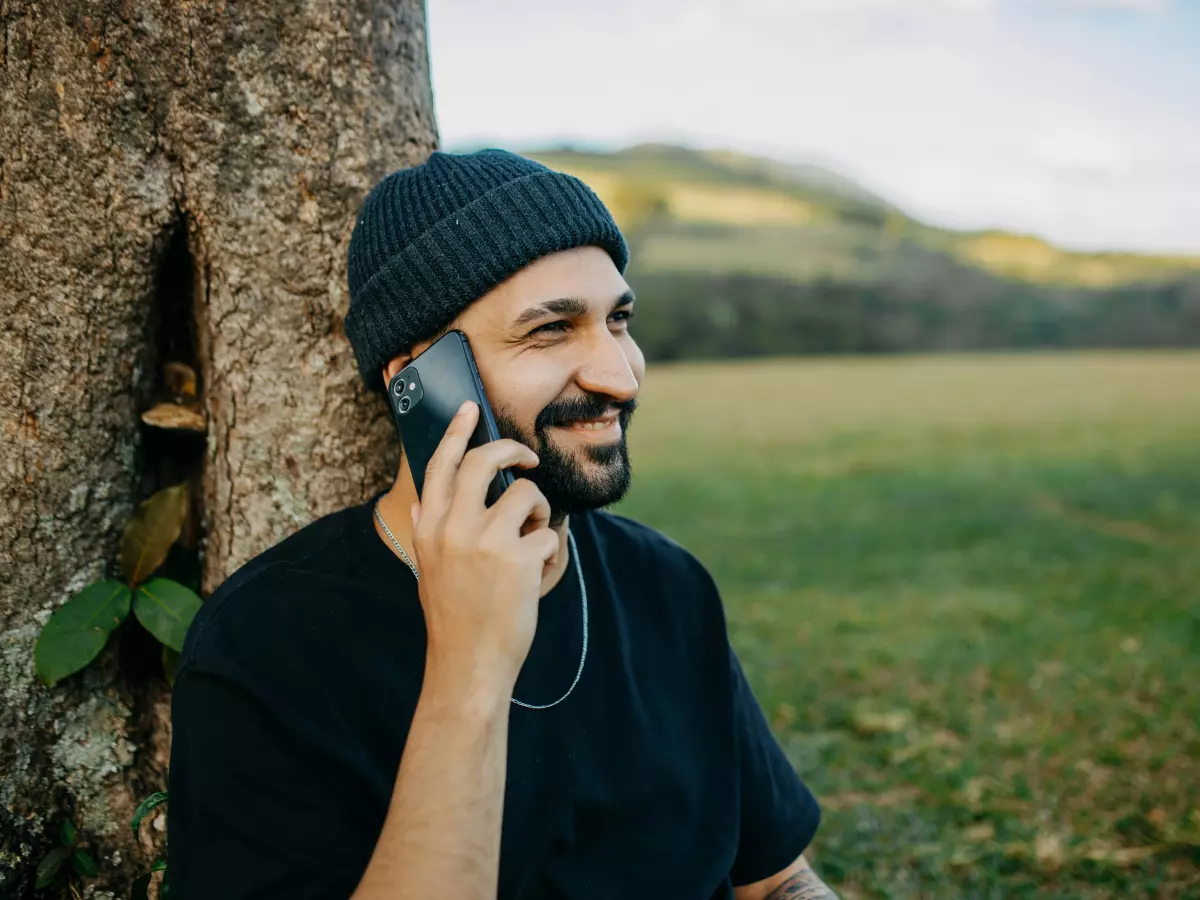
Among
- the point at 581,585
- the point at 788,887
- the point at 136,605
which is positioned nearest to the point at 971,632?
the point at 788,887

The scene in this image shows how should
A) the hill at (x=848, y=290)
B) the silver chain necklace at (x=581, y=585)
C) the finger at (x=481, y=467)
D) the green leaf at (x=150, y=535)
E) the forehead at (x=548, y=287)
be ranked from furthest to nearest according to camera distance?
the hill at (x=848, y=290) < the green leaf at (x=150, y=535) < the forehead at (x=548, y=287) < the silver chain necklace at (x=581, y=585) < the finger at (x=481, y=467)

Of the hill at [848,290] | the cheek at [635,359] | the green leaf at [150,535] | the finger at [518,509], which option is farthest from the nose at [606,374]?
the hill at [848,290]

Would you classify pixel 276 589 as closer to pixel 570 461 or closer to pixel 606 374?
pixel 570 461

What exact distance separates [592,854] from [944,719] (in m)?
3.74

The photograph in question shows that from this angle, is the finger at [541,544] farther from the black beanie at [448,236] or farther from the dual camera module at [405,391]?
the black beanie at [448,236]

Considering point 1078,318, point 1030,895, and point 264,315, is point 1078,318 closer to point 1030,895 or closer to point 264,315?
point 1030,895

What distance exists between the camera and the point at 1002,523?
31.9 feet

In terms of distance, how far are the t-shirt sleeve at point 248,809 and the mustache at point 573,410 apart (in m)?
0.81

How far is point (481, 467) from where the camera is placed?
6.21 feet

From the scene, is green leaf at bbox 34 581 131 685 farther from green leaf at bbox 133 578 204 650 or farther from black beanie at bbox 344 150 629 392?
black beanie at bbox 344 150 629 392

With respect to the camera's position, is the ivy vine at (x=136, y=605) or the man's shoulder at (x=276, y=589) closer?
the man's shoulder at (x=276, y=589)

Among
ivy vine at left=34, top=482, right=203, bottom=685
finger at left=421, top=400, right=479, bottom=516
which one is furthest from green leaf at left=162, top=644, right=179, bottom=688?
finger at left=421, top=400, right=479, bottom=516

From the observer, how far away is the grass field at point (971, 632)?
409cm

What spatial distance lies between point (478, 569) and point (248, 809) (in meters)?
0.57
